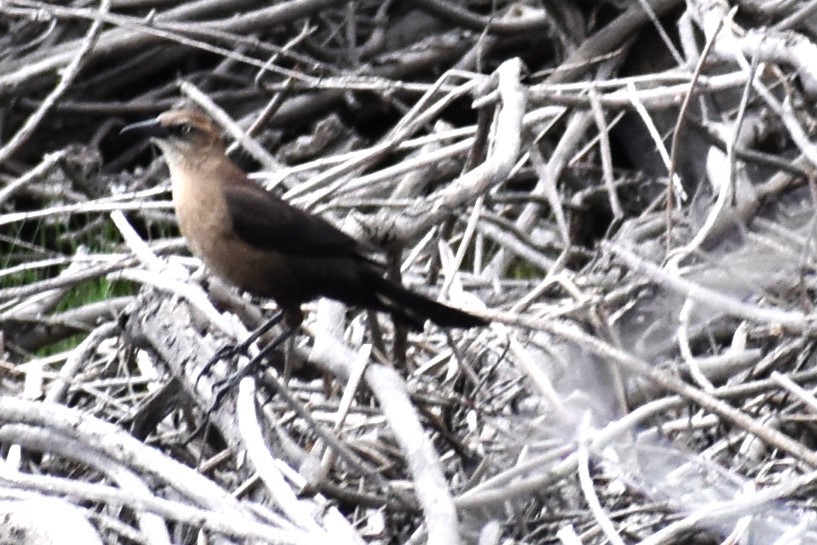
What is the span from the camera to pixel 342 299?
340 centimetres

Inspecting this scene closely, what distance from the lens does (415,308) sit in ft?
10.8

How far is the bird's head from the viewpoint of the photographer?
149 inches

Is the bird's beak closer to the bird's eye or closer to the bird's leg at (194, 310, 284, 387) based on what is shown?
the bird's eye

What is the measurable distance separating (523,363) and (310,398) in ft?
2.03

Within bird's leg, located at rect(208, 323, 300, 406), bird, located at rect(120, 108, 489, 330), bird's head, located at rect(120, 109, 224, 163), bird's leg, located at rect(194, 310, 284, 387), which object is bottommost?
bird's leg, located at rect(208, 323, 300, 406)

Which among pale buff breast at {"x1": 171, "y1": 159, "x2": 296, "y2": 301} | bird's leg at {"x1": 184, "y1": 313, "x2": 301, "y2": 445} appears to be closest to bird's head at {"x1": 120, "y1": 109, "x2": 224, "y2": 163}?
pale buff breast at {"x1": 171, "y1": 159, "x2": 296, "y2": 301}

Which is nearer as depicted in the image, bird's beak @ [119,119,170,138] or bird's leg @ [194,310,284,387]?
bird's leg @ [194,310,284,387]

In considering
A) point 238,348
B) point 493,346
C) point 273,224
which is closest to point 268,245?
point 273,224

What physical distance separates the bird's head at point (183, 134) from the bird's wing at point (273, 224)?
21cm

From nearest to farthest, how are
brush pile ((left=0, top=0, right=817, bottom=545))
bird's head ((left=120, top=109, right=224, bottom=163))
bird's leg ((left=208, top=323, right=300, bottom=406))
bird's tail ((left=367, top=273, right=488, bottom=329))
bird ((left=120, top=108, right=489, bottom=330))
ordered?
brush pile ((left=0, top=0, right=817, bottom=545)) → bird's leg ((left=208, top=323, right=300, bottom=406)) → bird's tail ((left=367, top=273, right=488, bottom=329)) → bird ((left=120, top=108, right=489, bottom=330)) → bird's head ((left=120, top=109, right=224, bottom=163))

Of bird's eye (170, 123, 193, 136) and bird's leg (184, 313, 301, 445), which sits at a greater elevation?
bird's eye (170, 123, 193, 136)

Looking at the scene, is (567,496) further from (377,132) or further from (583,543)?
(377,132)

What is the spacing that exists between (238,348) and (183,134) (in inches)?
31.4

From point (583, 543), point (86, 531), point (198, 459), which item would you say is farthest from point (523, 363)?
point (86, 531)
